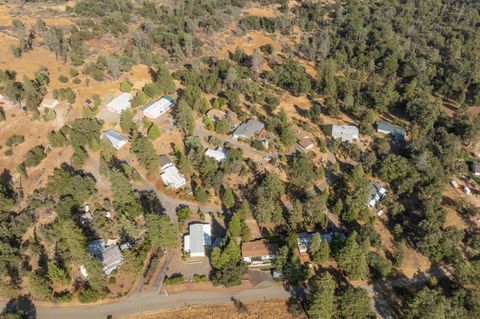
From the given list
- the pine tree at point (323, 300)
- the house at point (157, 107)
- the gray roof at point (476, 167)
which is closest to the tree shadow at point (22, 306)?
the pine tree at point (323, 300)

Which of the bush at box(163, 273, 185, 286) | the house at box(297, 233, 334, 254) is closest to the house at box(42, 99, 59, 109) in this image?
the bush at box(163, 273, 185, 286)

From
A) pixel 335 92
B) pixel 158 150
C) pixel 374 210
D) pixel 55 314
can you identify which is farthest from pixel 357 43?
pixel 55 314

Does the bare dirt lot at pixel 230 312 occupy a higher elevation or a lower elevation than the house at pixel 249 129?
lower

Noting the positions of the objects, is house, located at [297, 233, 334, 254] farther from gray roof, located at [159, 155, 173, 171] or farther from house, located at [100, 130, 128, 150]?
house, located at [100, 130, 128, 150]

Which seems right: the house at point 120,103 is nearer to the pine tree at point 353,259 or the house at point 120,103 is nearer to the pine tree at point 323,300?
the pine tree at point 353,259

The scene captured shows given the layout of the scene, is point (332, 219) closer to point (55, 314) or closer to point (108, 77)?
point (55, 314)
